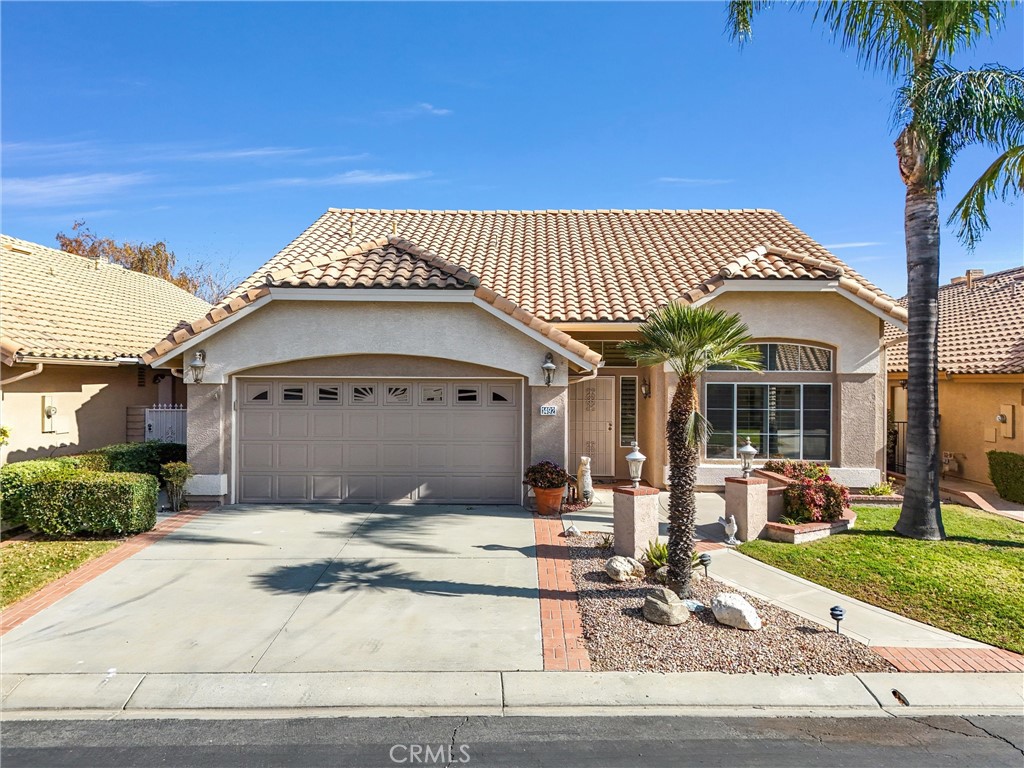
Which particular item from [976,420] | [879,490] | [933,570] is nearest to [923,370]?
[933,570]

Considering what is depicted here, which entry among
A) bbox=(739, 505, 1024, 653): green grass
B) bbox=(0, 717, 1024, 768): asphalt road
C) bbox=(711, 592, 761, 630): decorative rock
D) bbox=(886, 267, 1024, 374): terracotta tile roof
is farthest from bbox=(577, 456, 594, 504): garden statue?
bbox=(886, 267, 1024, 374): terracotta tile roof

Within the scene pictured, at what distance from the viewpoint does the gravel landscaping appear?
5.53 m

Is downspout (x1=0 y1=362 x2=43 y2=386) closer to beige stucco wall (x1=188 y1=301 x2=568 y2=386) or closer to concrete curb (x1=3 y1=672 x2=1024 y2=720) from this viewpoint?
beige stucco wall (x1=188 y1=301 x2=568 y2=386)

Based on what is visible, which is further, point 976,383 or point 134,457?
point 976,383

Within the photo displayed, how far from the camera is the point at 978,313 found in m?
17.9

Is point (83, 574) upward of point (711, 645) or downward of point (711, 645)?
upward

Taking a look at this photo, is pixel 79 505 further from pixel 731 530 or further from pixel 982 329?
pixel 982 329

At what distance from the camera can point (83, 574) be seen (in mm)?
7859

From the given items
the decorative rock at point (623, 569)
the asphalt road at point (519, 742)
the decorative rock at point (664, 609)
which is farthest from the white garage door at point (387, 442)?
the asphalt road at point (519, 742)

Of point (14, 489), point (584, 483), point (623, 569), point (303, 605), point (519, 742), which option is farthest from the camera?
point (584, 483)

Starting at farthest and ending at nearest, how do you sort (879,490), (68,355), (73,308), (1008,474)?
(73,308), (1008,474), (68,355), (879,490)

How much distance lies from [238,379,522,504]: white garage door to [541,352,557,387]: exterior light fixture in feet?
2.68

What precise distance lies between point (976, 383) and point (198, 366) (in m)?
18.0

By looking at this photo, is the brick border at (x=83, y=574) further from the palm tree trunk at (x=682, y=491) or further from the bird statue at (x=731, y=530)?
the bird statue at (x=731, y=530)
